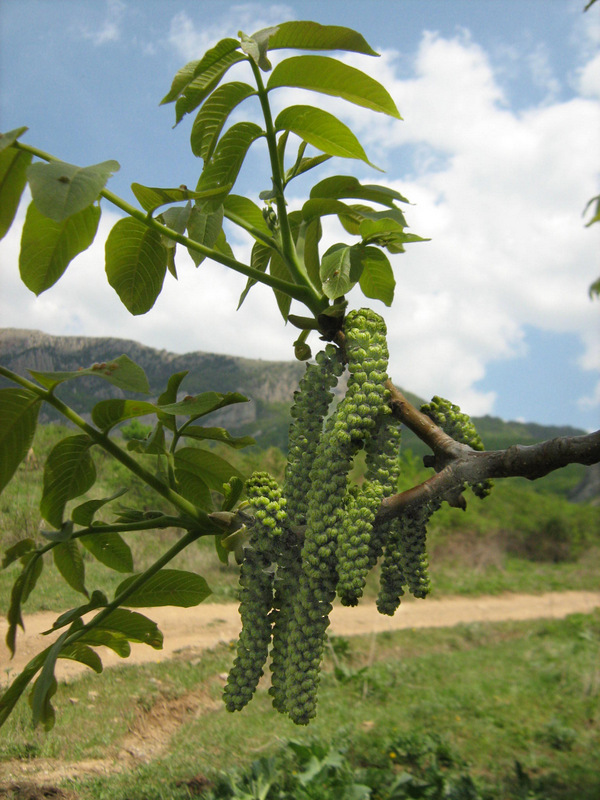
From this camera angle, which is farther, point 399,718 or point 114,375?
point 399,718

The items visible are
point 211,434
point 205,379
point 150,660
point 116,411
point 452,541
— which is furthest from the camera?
point 205,379

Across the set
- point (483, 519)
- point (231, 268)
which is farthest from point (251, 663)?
point (483, 519)

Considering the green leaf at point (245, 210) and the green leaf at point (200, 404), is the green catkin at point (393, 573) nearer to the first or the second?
the green leaf at point (200, 404)

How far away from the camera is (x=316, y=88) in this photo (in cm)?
84

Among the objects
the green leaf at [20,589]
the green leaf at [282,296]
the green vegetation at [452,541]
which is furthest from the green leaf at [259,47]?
the green vegetation at [452,541]

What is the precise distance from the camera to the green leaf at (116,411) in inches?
33.8

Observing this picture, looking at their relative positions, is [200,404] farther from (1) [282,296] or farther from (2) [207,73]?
(2) [207,73]

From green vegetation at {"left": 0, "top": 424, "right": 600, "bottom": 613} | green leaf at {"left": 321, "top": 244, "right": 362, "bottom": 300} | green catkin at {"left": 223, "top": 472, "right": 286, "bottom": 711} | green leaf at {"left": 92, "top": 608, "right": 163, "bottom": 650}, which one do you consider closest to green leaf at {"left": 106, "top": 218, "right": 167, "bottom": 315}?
green leaf at {"left": 321, "top": 244, "right": 362, "bottom": 300}

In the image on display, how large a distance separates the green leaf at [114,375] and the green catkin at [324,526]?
25 cm

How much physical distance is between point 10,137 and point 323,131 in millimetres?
385

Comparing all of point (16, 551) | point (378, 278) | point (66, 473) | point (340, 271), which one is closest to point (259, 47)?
point (340, 271)

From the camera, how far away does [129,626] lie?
1047 mm

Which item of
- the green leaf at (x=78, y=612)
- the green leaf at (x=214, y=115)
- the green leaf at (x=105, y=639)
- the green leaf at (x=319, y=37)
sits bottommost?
the green leaf at (x=105, y=639)

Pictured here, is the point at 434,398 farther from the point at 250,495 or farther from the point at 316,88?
the point at 316,88
